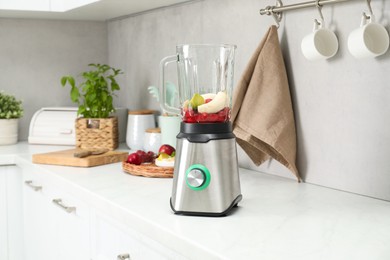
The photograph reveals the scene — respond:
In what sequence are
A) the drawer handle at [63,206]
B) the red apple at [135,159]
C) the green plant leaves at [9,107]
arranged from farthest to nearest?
1. the green plant leaves at [9,107]
2. the red apple at [135,159]
3. the drawer handle at [63,206]

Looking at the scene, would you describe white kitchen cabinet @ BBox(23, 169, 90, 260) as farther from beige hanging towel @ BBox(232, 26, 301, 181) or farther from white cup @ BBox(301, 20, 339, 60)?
white cup @ BBox(301, 20, 339, 60)

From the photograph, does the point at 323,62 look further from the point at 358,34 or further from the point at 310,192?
the point at 310,192

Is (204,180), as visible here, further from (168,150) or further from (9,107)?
(9,107)

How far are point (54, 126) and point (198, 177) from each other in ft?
4.33

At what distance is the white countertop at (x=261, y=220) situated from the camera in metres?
0.95

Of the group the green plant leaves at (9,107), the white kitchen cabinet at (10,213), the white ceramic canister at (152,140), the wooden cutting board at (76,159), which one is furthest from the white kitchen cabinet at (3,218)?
the white ceramic canister at (152,140)

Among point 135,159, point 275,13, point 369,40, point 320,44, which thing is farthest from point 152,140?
point 369,40

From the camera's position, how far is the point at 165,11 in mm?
2133

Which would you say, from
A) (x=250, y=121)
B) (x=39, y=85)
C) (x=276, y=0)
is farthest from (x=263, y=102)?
(x=39, y=85)

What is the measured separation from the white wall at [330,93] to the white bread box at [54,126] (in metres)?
0.75

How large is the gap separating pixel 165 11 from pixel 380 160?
1.16m

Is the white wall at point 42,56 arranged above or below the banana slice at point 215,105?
above

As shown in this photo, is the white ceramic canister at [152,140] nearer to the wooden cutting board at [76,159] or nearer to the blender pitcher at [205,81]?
the wooden cutting board at [76,159]

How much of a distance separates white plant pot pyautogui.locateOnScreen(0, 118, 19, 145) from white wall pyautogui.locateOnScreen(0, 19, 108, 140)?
0.17m
